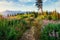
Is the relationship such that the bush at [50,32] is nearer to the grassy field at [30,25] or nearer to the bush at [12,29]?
the grassy field at [30,25]

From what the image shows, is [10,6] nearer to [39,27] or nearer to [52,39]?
[39,27]

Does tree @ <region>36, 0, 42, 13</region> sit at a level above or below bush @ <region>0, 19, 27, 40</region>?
above

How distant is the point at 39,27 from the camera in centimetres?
323

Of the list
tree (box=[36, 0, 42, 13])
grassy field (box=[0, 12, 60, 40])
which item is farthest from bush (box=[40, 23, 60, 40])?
tree (box=[36, 0, 42, 13])

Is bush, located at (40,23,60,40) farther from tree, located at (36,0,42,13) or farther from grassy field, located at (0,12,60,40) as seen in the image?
tree, located at (36,0,42,13)

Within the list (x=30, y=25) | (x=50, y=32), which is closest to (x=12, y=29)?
(x=30, y=25)

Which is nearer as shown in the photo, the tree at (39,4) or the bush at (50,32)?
the bush at (50,32)

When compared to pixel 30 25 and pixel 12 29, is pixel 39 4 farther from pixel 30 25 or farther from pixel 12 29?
pixel 12 29

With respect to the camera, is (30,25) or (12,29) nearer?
(12,29)

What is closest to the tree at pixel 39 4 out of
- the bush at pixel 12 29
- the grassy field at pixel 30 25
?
the grassy field at pixel 30 25

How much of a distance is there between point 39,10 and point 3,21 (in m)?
0.65

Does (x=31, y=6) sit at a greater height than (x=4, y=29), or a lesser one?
greater

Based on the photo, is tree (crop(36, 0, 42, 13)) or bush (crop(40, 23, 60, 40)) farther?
tree (crop(36, 0, 42, 13))

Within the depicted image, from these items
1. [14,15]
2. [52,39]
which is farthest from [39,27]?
[14,15]
